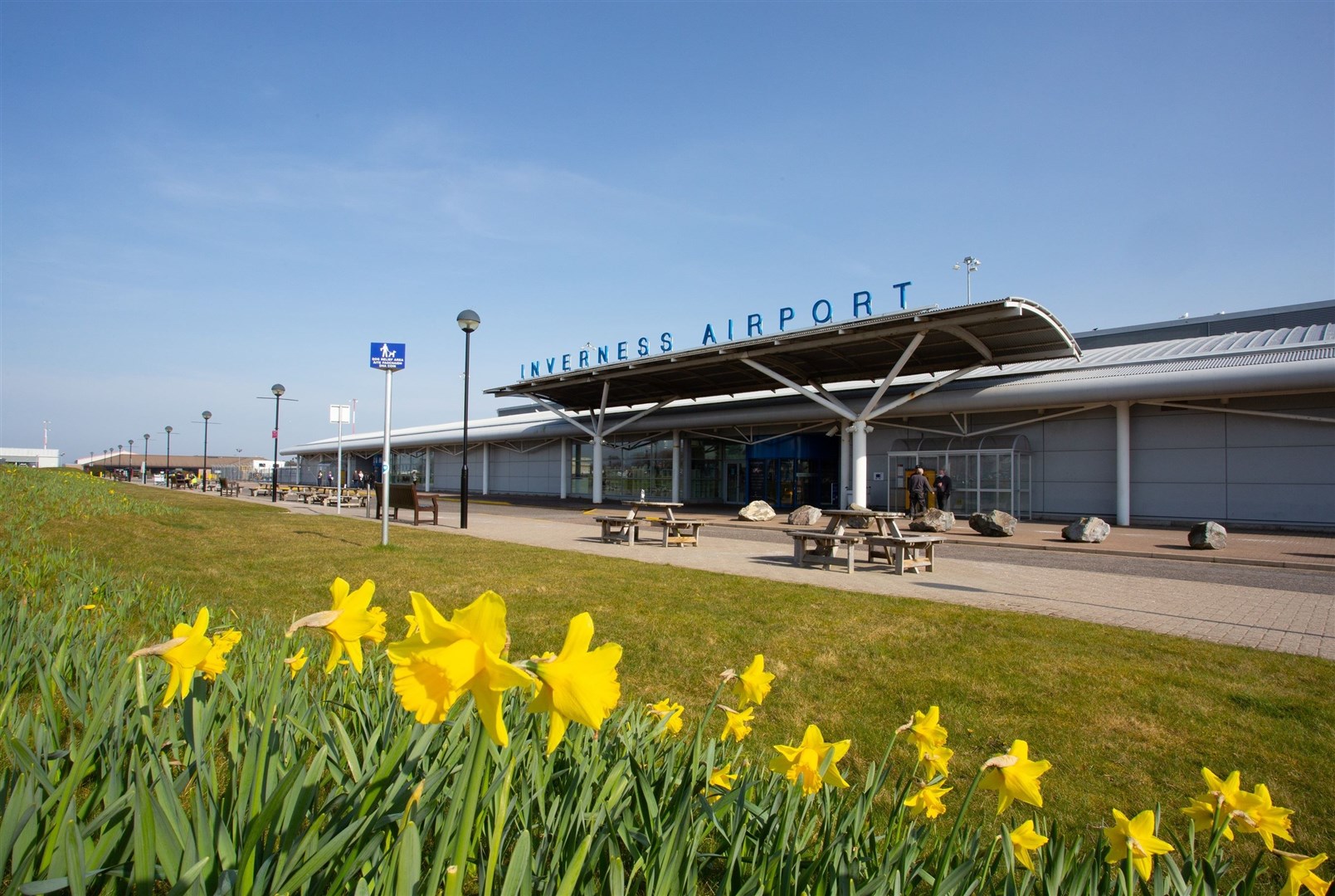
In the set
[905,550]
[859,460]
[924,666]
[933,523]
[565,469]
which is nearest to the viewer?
[924,666]

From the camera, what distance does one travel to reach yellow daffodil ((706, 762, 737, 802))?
187 cm

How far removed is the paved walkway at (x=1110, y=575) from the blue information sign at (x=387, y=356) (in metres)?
4.28

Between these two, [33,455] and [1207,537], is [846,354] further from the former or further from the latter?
[33,455]

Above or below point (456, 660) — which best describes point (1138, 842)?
below

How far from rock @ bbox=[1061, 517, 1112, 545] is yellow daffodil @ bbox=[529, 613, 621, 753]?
59.1 feet

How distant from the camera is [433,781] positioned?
1352 mm

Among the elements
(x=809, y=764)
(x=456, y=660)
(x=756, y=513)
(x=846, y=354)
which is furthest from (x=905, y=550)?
(x=846, y=354)

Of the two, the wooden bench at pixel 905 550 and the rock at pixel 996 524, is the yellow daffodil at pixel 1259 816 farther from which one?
the rock at pixel 996 524

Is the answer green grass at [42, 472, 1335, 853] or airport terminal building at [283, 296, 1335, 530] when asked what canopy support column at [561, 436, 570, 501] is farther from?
green grass at [42, 472, 1335, 853]

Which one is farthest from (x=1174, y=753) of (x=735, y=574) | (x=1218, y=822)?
(x=735, y=574)

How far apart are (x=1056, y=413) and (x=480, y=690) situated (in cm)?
2630

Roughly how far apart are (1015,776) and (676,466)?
114ft

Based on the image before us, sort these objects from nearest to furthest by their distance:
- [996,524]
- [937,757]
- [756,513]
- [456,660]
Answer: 1. [456,660]
2. [937,757]
3. [996,524]
4. [756,513]

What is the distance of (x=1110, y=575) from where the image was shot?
1138 centimetres
